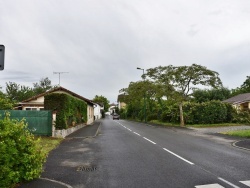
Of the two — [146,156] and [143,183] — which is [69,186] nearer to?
[143,183]

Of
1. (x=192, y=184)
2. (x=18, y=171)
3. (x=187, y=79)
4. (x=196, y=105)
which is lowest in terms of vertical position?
(x=192, y=184)

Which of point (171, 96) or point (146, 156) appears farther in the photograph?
point (171, 96)

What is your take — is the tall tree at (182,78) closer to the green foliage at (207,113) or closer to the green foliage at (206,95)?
the green foliage at (207,113)

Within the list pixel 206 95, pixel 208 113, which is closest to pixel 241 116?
pixel 208 113

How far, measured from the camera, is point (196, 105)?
3559cm

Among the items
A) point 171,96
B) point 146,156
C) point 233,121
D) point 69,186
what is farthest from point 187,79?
point 69,186

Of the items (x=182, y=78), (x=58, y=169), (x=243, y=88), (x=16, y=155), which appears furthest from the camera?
(x=243, y=88)

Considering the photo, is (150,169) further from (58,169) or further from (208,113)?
(208,113)

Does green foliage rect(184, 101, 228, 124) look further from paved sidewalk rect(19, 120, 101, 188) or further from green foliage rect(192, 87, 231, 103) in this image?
green foliage rect(192, 87, 231, 103)

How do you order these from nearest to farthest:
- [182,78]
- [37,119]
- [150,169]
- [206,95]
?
[150,169] → [37,119] → [182,78] → [206,95]

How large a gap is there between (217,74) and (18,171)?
3047 centimetres

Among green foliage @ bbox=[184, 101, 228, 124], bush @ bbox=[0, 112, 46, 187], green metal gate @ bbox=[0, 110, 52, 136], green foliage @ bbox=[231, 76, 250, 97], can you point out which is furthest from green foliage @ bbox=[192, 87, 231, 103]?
bush @ bbox=[0, 112, 46, 187]

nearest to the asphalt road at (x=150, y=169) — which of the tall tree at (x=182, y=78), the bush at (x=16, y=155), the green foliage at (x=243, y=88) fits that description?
the bush at (x=16, y=155)

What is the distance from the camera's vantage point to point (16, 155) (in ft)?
21.2
